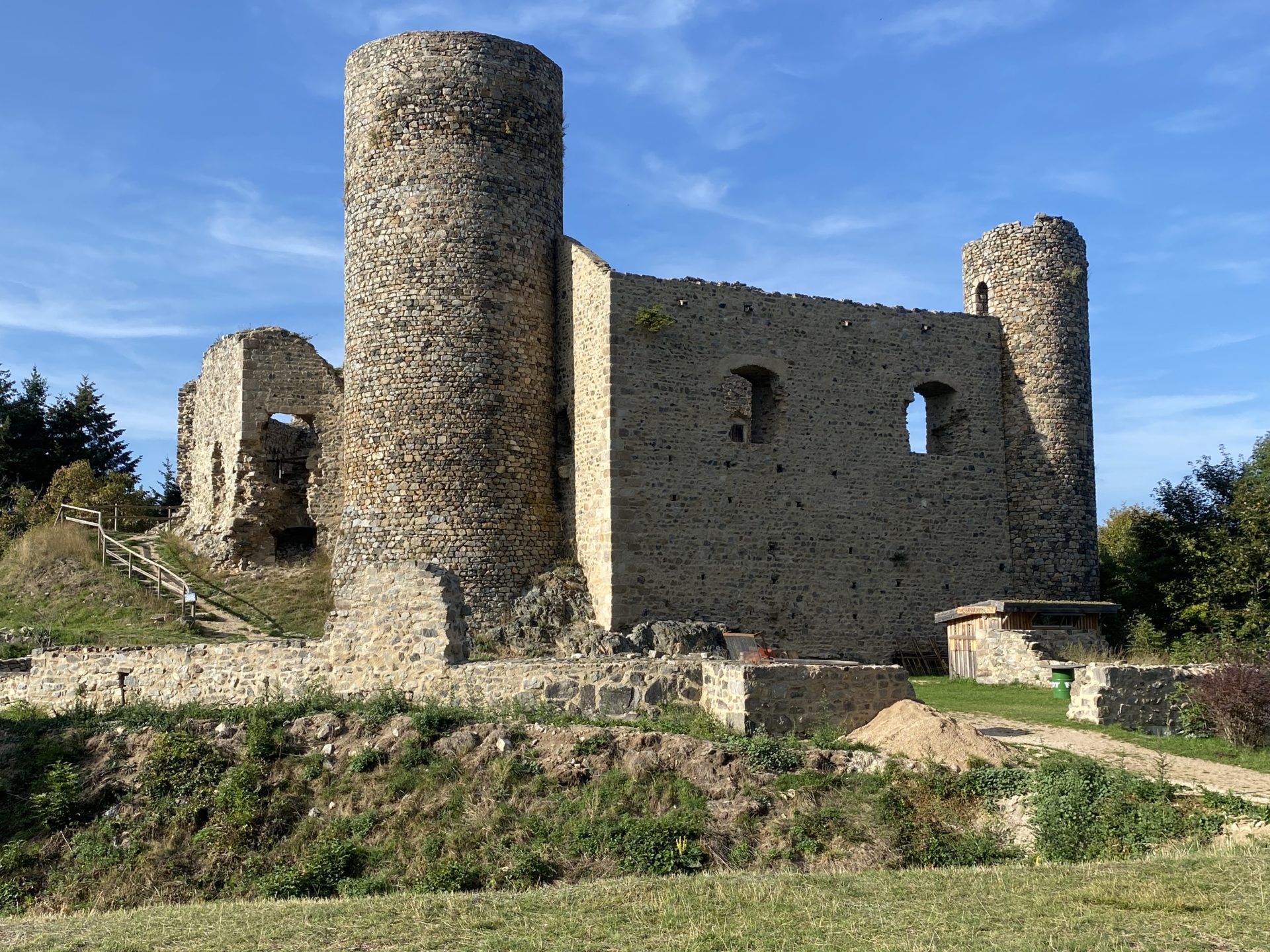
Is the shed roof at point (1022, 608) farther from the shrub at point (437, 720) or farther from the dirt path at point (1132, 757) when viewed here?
the shrub at point (437, 720)

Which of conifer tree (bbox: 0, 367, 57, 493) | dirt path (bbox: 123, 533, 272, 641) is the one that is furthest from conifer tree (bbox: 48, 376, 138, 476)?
dirt path (bbox: 123, 533, 272, 641)

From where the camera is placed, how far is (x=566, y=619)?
888 inches

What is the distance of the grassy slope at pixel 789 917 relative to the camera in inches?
311

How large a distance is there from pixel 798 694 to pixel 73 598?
16.1 m

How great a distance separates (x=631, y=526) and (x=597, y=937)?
14292 millimetres

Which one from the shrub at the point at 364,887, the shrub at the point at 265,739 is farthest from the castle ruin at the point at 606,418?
the shrub at the point at 364,887

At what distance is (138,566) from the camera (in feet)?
85.8

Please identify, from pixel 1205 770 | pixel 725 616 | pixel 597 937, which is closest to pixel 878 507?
pixel 725 616

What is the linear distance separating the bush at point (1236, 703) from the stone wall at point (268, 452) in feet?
57.0

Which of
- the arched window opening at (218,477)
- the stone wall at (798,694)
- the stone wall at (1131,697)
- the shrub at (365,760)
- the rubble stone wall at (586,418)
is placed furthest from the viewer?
the arched window opening at (218,477)

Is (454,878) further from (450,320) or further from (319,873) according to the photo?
(450,320)

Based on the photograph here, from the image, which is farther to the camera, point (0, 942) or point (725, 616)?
point (725, 616)

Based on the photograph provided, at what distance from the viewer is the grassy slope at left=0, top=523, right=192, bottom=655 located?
73.3 ft

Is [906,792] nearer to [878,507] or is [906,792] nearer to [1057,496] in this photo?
[878,507]
